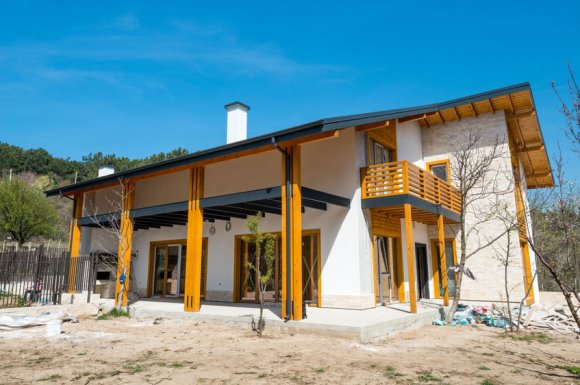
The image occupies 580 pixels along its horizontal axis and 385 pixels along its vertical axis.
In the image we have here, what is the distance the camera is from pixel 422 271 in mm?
15812

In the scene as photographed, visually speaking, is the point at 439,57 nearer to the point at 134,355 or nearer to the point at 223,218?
the point at 223,218

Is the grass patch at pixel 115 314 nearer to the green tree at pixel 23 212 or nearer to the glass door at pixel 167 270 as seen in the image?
the glass door at pixel 167 270

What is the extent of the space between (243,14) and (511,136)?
1141 centimetres

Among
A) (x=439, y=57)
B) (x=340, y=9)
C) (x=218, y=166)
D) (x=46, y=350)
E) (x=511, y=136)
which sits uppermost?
(x=439, y=57)

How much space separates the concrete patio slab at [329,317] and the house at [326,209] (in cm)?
39

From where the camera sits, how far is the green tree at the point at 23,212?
2539 cm

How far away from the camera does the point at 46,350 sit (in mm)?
7590

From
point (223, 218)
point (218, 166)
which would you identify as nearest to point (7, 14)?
point (218, 166)

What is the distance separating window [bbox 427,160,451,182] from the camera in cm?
1598

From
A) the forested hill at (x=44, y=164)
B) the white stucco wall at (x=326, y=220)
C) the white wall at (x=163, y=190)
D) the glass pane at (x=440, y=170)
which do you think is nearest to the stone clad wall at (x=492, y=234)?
the glass pane at (x=440, y=170)

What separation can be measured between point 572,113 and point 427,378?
3.79 metres

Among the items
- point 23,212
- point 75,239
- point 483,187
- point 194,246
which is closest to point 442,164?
point 483,187

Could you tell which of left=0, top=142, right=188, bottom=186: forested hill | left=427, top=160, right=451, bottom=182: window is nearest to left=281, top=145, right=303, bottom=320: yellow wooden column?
left=427, top=160, right=451, bottom=182: window

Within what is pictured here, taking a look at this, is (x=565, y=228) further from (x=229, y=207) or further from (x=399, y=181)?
(x=229, y=207)
